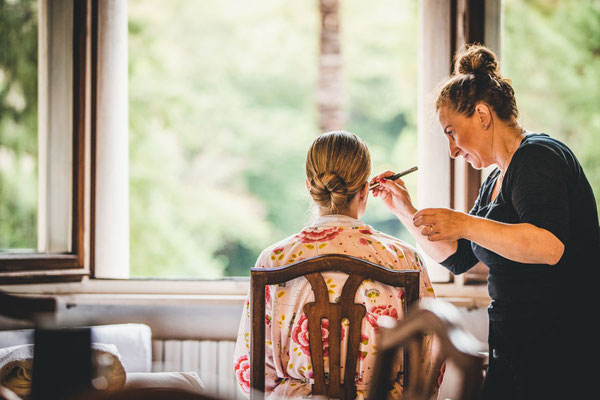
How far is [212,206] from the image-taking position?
6.93 meters

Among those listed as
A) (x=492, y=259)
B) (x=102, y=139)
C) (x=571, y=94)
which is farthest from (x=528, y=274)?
(x=571, y=94)

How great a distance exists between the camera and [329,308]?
4.10ft

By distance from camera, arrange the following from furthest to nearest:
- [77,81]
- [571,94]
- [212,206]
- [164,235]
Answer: [212,206], [164,235], [571,94], [77,81]

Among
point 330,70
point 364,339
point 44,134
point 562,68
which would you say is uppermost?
point 330,70

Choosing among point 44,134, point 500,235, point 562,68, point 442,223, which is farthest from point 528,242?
point 562,68

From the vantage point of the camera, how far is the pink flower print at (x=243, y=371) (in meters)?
1.44

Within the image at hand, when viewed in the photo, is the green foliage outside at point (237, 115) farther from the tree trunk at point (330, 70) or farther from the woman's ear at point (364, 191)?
the woman's ear at point (364, 191)

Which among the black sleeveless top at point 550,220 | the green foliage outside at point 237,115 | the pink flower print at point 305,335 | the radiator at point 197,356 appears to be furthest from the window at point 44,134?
the green foliage outside at point 237,115

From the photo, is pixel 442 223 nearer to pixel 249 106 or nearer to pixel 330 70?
pixel 330 70

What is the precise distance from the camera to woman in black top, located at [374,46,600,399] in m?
1.27

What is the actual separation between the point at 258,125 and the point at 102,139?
4851mm

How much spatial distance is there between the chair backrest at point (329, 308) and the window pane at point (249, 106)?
5250mm

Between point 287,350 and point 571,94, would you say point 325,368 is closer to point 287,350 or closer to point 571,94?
point 287,350

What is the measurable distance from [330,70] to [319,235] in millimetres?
4635
